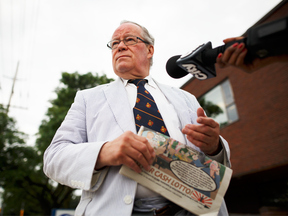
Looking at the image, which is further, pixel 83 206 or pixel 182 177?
pixel 83 206

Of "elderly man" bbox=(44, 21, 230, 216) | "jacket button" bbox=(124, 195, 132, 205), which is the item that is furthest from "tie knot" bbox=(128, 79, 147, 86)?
"jacket button" bbox=(124, 195, 132, 205)

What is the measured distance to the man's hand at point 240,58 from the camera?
97 centimetres

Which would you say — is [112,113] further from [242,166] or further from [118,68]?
[242,166]

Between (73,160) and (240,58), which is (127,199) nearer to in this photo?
(73,160)

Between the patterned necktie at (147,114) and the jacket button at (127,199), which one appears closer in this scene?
the jacket button at (127,199)

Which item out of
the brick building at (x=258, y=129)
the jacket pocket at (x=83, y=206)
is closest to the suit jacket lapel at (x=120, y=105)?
the jacket pocket at (x=83, y=206)

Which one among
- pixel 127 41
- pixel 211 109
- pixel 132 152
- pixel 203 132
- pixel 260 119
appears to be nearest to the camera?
→ pixel 132 152

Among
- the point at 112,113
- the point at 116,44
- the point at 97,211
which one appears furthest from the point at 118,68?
the point at 97,211

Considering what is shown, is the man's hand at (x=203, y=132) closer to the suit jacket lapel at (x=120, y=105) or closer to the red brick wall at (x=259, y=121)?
the suit jacket lapel at (x=120, y=105)

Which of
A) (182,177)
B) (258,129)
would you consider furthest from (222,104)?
(182,177)

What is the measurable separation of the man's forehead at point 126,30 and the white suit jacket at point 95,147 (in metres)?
0.67

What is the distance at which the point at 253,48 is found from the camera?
0.91m

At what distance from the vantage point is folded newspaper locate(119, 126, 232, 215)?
114 centimetres

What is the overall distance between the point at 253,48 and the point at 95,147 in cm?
93
